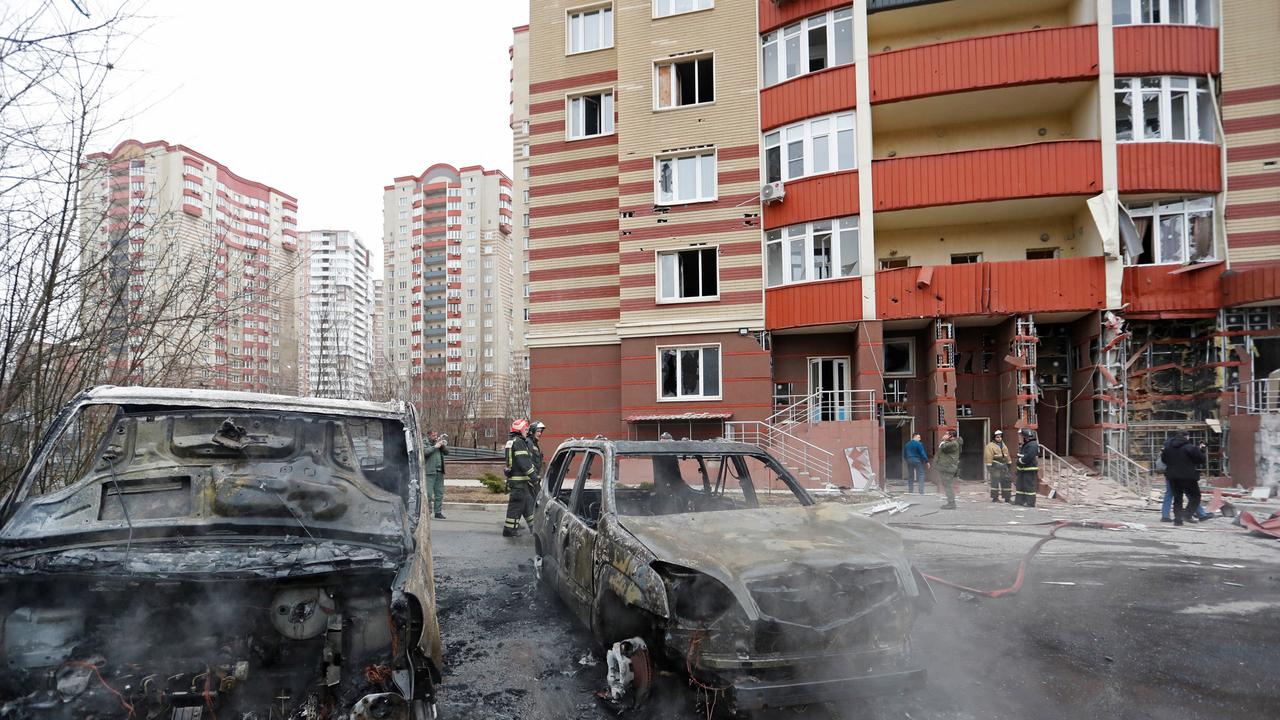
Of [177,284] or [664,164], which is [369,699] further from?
[664,164]

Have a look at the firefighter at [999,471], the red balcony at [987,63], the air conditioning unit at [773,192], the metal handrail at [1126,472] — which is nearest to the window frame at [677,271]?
the air conditioning unit at [773,192]

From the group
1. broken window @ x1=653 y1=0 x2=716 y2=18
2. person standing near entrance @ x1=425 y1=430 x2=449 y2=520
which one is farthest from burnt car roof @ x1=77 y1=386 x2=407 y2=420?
broken window @ x1=653 y1=0 x2=716 y2=18

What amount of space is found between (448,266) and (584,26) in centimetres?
7101

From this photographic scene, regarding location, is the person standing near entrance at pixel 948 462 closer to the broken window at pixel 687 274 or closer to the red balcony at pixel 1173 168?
the broken window at pixel 687 274

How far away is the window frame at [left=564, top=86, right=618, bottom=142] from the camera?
833 inches

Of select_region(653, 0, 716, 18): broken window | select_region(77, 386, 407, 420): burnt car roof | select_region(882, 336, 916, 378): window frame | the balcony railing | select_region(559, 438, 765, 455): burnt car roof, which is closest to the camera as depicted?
select_region(77, 386, 407, 420): burnt car roof

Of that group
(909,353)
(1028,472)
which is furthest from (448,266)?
(1028,472)

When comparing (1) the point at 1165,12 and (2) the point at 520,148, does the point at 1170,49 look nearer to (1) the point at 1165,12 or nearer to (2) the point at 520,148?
(1) the point at 1165,12

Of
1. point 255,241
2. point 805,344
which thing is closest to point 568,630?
point 255,241

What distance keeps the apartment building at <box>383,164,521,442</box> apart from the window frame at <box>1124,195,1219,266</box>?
6978cm

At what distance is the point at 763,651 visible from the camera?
348 centimetres

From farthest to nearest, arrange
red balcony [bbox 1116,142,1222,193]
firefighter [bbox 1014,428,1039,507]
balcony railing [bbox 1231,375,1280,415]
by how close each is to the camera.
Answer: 1. red balcony [bbox 1116,142,1222,193]
2. balcony railing [bbox 1231,375,1280,415]
3. firefighter [bbox 1014,428,1039,507]

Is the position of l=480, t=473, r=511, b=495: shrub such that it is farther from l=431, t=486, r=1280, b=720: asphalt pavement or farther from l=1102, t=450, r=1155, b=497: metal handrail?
l=1102, t=450, r=1155, b=497: metal handrail

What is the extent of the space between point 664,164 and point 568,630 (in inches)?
641
